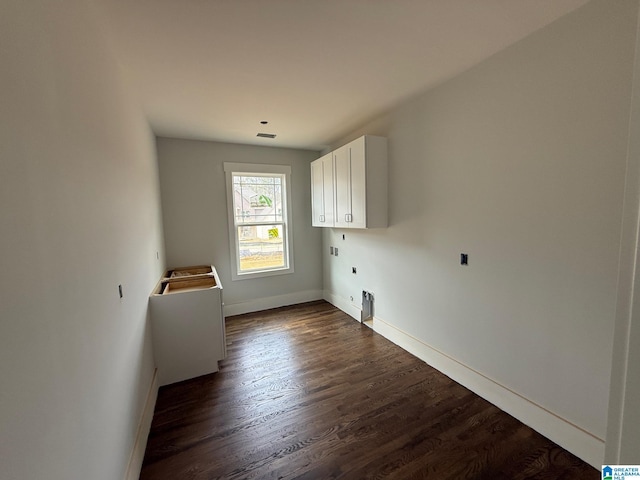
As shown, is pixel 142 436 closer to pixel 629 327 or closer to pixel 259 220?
pixel 629 327

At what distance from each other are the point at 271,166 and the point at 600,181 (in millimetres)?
3638

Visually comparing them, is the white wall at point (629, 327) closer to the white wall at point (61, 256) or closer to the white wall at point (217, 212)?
the white wall at point (61, 256)

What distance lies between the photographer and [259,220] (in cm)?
424

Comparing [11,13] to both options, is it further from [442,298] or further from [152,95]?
[442,298]

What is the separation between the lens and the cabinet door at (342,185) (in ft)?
10.2

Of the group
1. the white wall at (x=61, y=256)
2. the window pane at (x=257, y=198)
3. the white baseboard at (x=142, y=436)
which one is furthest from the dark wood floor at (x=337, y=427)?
the window pane at (x=257, y=198)

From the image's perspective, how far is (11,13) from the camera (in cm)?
70

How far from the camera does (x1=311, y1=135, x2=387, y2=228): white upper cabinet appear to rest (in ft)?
9.34

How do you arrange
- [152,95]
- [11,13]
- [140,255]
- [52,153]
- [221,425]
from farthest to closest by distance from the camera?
[152,95], [140,255], [221,425], [52,153], [11,13]

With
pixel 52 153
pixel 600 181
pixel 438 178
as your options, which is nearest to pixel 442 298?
pixel 438 178

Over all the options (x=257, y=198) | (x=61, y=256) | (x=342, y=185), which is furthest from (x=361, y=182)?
(x=61, y=256)

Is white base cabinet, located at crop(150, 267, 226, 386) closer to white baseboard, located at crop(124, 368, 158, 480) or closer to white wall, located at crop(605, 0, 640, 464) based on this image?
white baseboard, located at crop(124, 368, 158, 480)

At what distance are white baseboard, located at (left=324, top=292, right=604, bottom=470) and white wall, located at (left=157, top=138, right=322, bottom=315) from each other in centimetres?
208

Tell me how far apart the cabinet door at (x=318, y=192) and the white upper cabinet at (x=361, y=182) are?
0.34 metres
